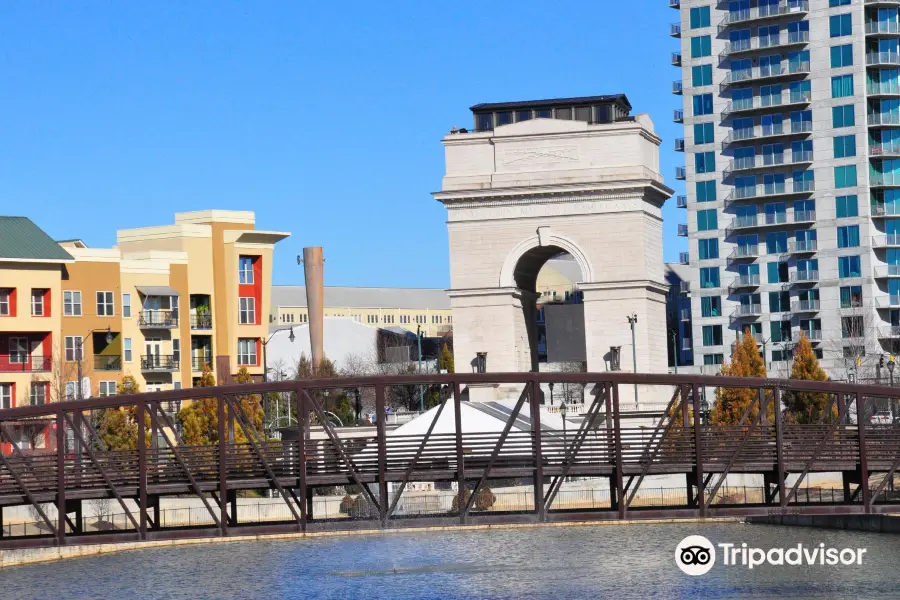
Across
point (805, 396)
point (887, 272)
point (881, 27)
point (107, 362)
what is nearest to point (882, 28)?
point (881, 27)

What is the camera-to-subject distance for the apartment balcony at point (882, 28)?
130m

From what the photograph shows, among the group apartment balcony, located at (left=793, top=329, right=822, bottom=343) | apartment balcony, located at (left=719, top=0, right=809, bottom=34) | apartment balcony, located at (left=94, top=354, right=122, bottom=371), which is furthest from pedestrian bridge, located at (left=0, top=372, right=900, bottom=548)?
apartment balcony, located at (left=719, top=0, right=809, bottom=34)

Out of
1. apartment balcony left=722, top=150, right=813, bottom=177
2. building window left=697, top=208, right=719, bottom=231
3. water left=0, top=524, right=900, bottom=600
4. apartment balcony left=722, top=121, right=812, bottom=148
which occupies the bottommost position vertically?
water left=0, top=524, right=900, bottom=600

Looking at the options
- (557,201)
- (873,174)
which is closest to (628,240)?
(557,201)

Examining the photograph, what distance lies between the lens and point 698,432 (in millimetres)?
51719

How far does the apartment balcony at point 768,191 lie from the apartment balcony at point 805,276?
5615 mm

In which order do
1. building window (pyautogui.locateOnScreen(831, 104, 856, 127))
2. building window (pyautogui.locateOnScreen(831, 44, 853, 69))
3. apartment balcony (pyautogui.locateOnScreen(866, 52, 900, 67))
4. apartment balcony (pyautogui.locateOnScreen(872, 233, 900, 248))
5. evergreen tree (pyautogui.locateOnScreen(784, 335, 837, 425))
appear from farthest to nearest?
apartment balcony (pyautogui.locateOnScreen(872, 233, 900, 248)) < building window (pyautogui.locateOnScreen(831, 104, 856, 127)) < building window (pyautogui.locateOnScreen(831, 44, 853, 69)) < apartment balcony (pyautogui.locateOnScreen(866, 52, 900, 67)) < evergreen tree (pyautogui.locateOnScreen(784, 335, 837, 425))

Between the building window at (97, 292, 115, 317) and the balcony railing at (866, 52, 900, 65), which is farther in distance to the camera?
the balcony railing at (866, 52, 900, 65)

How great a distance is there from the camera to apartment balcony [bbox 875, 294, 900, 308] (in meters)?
132

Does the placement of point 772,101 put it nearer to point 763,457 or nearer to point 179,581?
point 763,457

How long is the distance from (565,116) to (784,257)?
4532cm

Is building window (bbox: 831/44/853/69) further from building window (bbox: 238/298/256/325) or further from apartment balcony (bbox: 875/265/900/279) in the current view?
building window (bbox: 238/298/256/325)

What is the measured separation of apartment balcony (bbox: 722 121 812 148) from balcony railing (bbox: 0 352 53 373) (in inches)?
2407

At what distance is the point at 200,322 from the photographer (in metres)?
104
